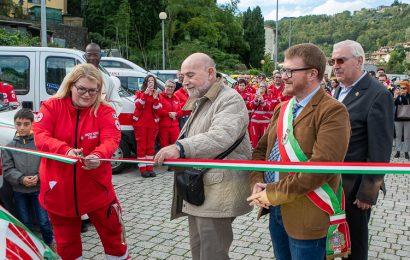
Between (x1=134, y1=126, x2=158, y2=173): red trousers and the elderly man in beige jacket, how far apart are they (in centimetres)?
536

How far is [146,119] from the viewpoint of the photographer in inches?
330

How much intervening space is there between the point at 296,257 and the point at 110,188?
1.55 m

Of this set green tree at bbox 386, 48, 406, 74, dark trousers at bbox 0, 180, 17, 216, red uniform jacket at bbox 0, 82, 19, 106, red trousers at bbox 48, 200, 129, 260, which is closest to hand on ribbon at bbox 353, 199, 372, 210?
red trousers at bbox 48, 200, 129, 260

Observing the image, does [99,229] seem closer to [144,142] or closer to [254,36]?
[144,142]

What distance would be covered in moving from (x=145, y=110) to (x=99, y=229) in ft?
16.6

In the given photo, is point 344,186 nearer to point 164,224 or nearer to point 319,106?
point 319,106

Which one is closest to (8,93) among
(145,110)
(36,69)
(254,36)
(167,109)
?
(36,69)

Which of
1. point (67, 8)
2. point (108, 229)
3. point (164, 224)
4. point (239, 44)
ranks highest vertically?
point (67, 8)

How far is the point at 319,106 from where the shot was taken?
2.59m

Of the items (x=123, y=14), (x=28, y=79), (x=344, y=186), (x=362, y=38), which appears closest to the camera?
(x=344, y=186)

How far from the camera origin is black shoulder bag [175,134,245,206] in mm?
2936

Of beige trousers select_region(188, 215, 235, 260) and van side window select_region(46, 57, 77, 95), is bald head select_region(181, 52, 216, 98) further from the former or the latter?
van side window select_region(46, 57, 77, 95)

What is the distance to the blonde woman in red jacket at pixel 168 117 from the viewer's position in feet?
29.0

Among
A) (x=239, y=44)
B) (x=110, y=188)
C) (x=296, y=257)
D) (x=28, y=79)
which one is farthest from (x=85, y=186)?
(x=239, y=44)
